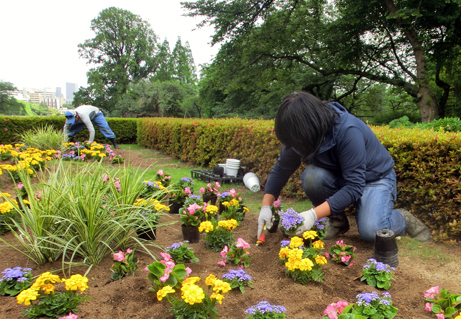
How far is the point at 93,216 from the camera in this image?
6.10 feet

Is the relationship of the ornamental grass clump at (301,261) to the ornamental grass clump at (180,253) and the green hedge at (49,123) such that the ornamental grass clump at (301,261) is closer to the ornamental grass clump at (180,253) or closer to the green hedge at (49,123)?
the ornamental grass clump at (180,253)

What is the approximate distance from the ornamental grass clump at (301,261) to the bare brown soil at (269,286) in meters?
0.05

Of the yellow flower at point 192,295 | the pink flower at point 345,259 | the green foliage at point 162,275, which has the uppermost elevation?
the yellow flower at point 192,295

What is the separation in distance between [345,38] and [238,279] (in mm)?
12735

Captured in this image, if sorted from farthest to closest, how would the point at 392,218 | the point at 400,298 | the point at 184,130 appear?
the point at 184,130, the point at 392,218, the point at 400,298

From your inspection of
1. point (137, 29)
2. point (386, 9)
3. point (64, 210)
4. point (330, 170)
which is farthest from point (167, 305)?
point (137, 29)

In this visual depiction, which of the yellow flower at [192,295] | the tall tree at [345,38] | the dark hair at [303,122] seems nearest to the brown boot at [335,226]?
the dark hair at [303,122]

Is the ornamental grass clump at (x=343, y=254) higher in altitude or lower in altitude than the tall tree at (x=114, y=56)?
lower

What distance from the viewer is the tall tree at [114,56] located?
117ft

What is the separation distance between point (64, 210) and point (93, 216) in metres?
0.27

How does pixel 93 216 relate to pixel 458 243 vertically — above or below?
above

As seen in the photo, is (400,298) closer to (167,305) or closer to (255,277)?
(255,277)

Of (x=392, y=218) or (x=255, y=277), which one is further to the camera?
(x=392, y=218)

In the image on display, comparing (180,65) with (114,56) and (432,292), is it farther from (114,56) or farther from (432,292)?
(432,292)
